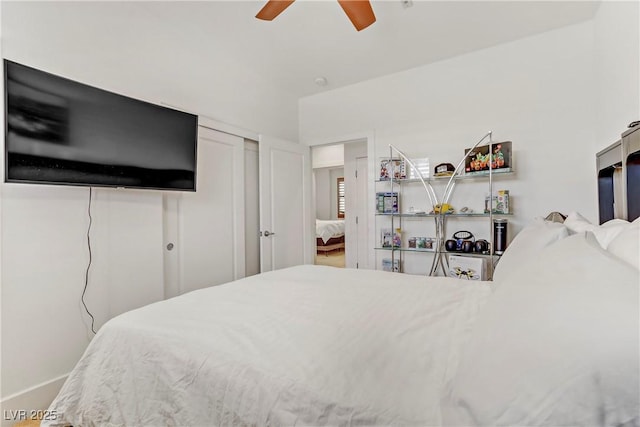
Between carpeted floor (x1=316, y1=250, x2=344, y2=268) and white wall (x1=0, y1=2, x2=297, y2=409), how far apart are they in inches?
161

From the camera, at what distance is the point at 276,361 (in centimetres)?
89

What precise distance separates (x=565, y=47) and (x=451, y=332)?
2.96 m

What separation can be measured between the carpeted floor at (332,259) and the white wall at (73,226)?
4.10m

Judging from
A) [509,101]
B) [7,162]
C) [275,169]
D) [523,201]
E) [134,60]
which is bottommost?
[523,201]

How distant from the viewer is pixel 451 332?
1035 millimetres

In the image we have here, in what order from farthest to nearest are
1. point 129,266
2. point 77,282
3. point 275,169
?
point 275,169 < point 129,266 < point 77,282

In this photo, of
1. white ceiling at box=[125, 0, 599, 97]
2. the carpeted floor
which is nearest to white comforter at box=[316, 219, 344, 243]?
the carpeted floor

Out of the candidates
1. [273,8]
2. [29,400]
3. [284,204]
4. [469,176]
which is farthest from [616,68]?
[29,400]

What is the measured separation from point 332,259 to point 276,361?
596 centimetres

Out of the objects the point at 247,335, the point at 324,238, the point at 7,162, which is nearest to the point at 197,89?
the point at 7,162

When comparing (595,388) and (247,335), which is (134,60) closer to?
(247,335)

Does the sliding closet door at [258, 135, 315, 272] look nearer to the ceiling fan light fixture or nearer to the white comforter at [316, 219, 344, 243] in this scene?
the ceiling fan light fixture

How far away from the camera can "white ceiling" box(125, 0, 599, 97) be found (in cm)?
231

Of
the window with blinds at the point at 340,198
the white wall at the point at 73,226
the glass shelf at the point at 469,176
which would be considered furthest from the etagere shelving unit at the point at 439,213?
the window with blinds at the point at 340,198
